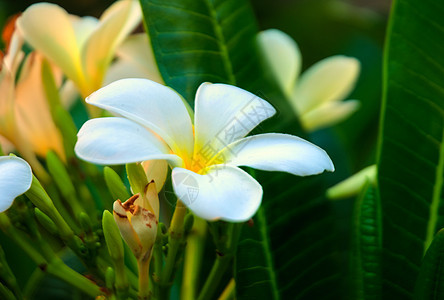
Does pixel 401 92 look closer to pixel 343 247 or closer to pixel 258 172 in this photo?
pixel 258 172

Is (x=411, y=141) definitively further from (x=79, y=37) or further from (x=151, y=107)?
(x=79, y=37)

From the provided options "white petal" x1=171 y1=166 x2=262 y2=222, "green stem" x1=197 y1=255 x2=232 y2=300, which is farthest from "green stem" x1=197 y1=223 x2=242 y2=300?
"white petal" x1=171 y1=166 x2=262 y2=222

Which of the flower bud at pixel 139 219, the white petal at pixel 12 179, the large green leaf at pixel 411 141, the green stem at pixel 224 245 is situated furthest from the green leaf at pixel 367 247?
the white petal at pixel 12 179

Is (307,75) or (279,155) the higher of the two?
(279,155)

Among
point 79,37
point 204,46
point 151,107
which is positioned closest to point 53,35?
point 79,37

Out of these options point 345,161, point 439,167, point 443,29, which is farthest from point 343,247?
point 443,29

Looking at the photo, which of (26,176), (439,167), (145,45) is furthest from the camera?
(145,45)
